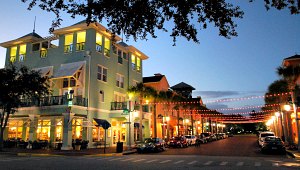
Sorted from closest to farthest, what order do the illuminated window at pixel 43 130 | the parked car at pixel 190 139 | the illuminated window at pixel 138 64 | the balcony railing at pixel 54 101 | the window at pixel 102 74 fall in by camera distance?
1. the balcony railing at pixel 54 101
2. the illuminated window at pixel 43 130
3. the window at pixel 102 74
4. the parked car at pixel 190 139
5. the illuminated window at pixel 138 64

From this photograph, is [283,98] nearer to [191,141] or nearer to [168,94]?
[191,141]

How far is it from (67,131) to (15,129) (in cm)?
1071

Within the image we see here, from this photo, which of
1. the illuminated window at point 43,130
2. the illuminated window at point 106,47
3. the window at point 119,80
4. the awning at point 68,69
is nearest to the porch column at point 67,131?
the illuminated window at point 43,130

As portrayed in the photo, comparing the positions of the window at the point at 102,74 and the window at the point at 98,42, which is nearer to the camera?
the window at the point at 98,42

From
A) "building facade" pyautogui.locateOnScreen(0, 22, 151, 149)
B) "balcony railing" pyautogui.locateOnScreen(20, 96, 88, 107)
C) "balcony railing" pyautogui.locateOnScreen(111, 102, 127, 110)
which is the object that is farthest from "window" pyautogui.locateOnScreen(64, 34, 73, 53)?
"balcony railing" pyautogui.locateOnScreen(111, 102, 127, 110)

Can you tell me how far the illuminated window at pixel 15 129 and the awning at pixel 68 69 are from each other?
8.03m

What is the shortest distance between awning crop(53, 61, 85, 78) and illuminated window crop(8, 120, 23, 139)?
316 inches

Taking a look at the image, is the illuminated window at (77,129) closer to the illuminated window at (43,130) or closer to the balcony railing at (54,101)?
the balcony railing at (54,101)

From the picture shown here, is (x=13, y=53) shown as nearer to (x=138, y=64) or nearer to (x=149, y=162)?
(x=138, y=64)

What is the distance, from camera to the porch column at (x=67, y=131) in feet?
90.0

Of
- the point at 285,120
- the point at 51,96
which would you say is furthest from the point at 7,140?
the point at 285,120

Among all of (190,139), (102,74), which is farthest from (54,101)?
(190,139)

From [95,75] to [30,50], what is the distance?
1089 cm

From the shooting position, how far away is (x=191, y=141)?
39.4 meters
